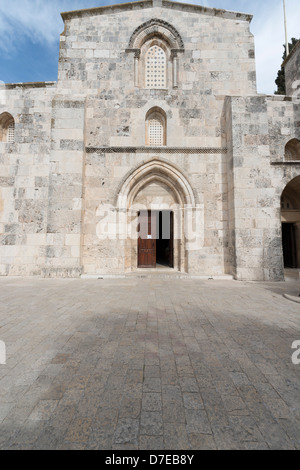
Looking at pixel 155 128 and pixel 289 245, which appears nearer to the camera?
pixel 155 128

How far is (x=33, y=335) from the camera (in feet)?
9.31

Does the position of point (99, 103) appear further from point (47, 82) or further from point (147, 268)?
point (147, 268)

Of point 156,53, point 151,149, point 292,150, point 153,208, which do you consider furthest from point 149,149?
point 292,150

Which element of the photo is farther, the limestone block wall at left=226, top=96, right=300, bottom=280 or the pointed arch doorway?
the pointed arch doorway

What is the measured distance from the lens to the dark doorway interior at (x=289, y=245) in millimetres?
10688

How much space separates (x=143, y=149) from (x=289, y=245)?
28.4 feet

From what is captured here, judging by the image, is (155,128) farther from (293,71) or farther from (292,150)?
(293,71)

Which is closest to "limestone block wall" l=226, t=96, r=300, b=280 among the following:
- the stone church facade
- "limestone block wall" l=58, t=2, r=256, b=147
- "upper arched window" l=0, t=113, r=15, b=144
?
the stone church facade

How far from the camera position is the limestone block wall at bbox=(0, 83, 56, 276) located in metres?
7.77

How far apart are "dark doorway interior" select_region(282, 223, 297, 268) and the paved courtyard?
8.07 metres

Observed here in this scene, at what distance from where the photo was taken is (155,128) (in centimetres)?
848

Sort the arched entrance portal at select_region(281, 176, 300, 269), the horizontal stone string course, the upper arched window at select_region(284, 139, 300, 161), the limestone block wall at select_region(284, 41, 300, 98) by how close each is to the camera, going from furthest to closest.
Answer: the arched entrance portal at select_region(281, 176, 300, 269)
the limestone block wall at select_region(284, 41, 300, 98)
the upper arched window at select_region(284, 139, 300, 161)
the horizontal stone string course

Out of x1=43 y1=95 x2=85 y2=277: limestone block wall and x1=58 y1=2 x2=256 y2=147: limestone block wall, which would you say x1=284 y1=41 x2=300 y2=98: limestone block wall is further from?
x1=43 y1=95 x2=85 y2=277: limestone block wall
